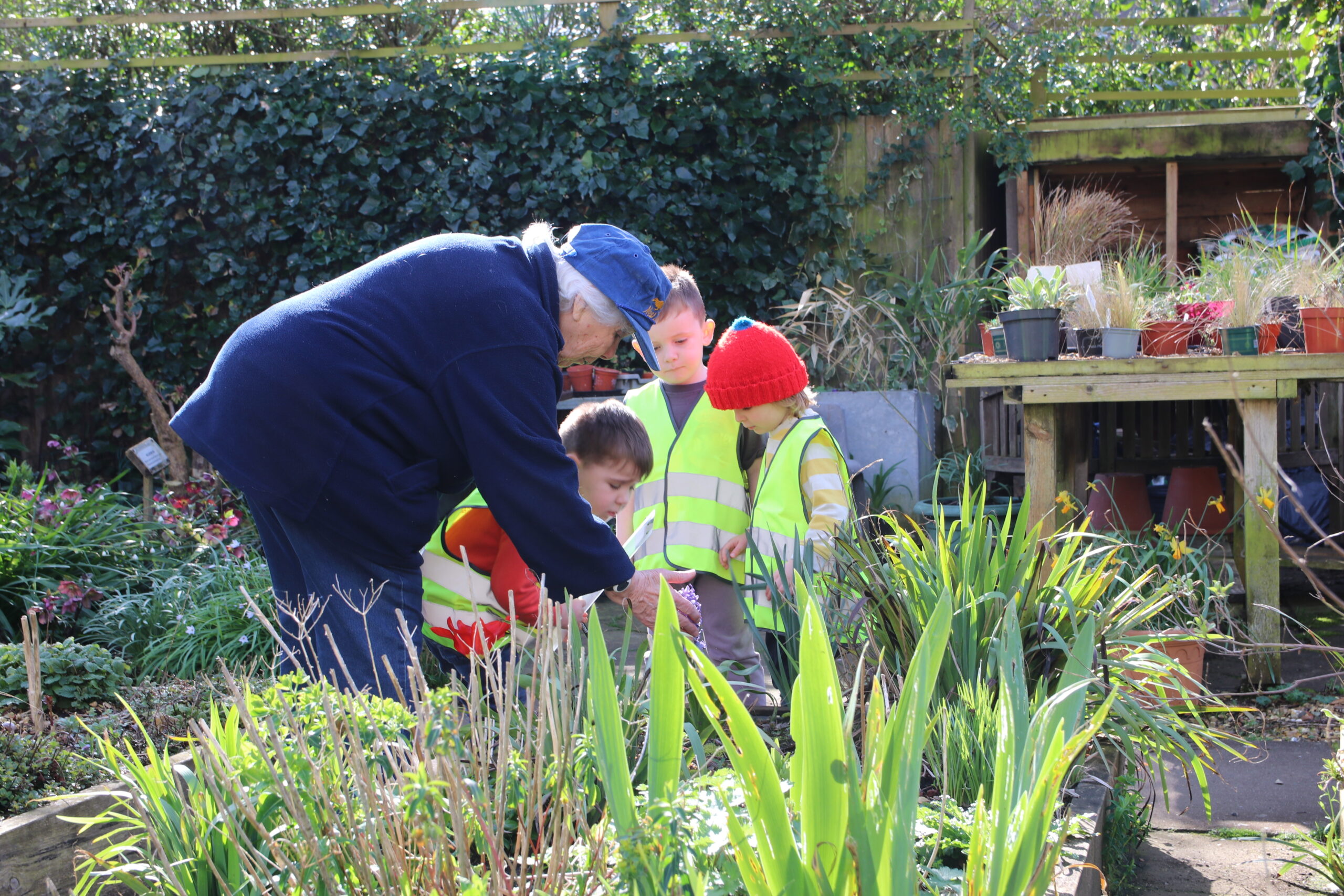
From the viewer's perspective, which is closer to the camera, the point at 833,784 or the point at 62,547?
the point at 833,784

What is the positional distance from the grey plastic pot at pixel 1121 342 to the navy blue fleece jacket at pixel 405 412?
8.66 feet

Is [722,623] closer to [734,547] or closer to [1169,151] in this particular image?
[734,547]

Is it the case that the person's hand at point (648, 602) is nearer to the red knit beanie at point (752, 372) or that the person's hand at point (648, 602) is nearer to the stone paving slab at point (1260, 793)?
the red knit beanie at point (752, 372)

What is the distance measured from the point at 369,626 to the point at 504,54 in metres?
5.42

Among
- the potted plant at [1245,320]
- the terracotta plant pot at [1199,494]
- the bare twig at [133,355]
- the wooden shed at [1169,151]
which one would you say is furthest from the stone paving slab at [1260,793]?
the bare twig at [133,355]

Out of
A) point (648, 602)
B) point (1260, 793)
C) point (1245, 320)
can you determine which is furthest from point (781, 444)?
point (1245, 320)

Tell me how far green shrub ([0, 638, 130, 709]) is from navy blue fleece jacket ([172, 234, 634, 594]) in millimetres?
1457

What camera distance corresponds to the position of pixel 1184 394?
3881mm

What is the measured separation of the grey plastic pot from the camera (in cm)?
398

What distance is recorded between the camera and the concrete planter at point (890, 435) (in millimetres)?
5668

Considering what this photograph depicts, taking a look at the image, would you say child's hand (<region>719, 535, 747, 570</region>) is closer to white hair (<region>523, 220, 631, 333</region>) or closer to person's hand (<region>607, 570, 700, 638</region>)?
person's hand (<region>607, 570, 700, 638</region>)

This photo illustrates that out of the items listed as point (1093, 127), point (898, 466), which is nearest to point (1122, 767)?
point (898, 466)

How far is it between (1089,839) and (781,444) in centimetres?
148

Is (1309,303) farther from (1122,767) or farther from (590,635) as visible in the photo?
(590,635)
